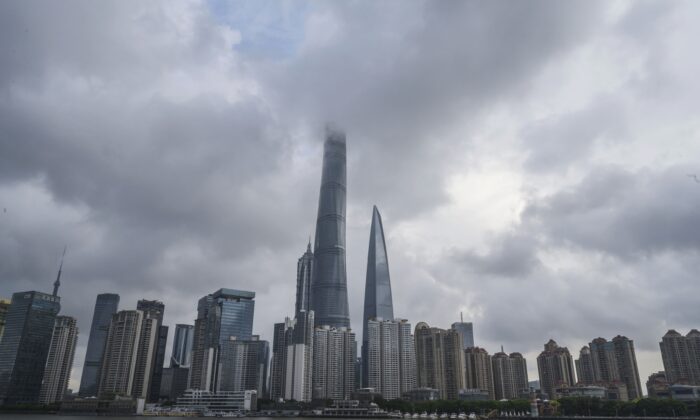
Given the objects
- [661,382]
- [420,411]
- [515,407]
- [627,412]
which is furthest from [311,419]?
[661,382]

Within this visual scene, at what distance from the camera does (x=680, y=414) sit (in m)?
150

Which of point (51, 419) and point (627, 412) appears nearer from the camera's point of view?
point (627, 412)

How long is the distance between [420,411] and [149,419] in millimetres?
94678

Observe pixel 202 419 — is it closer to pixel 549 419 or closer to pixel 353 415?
pixel 353 415

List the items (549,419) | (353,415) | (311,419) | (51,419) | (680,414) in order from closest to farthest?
(680,414), (549,419), (51,419), (311,419), (353,415)

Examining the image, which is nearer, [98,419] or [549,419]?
[549,419]

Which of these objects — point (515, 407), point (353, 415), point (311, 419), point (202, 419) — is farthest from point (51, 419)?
point (515, 407)

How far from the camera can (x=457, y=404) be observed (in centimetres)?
18388

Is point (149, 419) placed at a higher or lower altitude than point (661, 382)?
lower

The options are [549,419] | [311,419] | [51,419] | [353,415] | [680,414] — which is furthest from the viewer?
[353,415]

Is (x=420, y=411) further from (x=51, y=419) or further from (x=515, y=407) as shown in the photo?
(x=51, y=419)

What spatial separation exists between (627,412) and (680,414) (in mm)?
13550

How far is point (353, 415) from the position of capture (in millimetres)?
199375

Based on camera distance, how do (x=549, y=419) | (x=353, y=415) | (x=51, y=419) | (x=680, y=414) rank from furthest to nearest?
1. (x=353, y=415)
2. (x=51, y=419)
3. (x=549, y=419)
4. (x=680, y=414)
